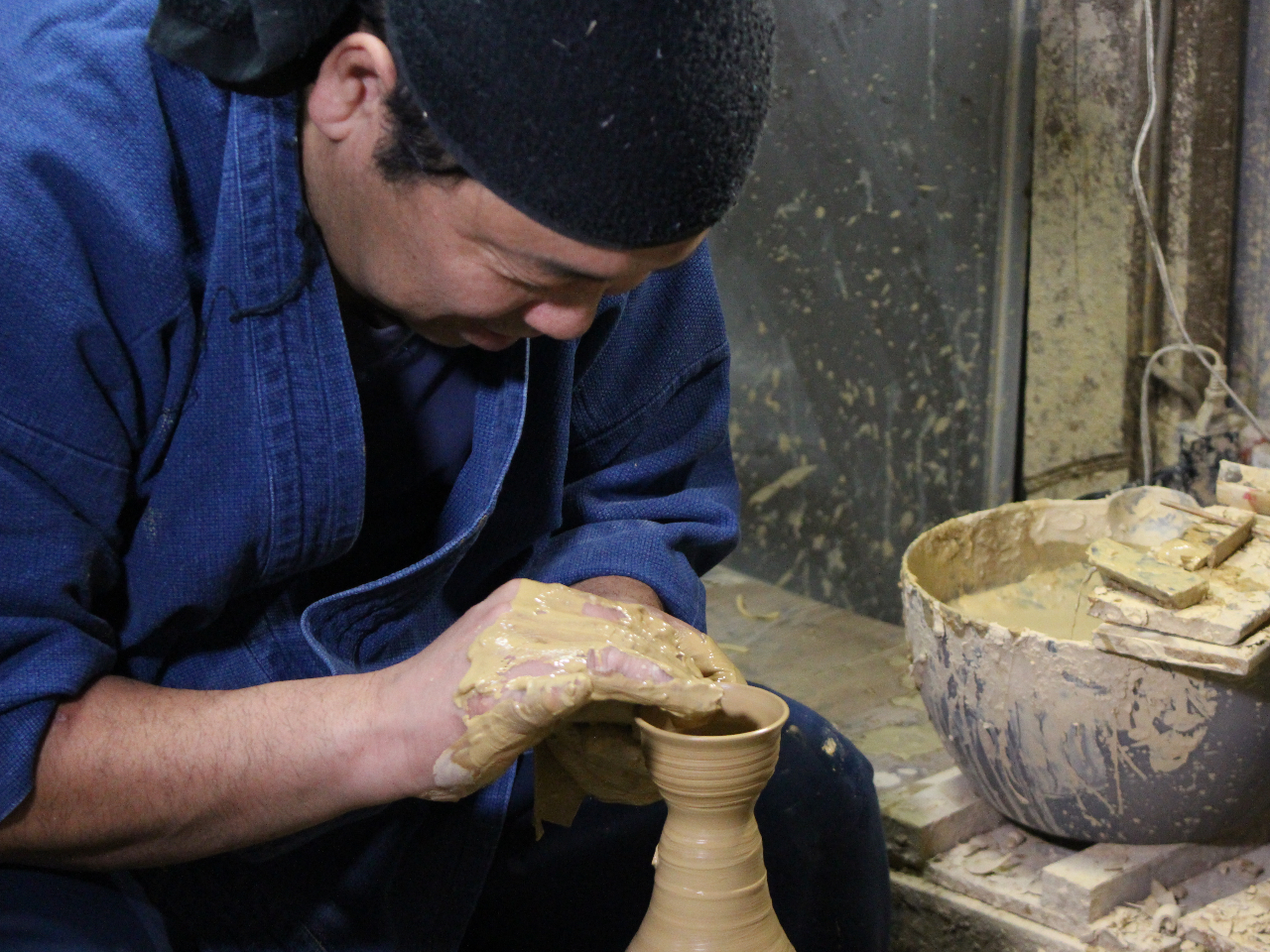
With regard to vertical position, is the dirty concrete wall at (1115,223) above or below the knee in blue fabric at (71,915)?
above

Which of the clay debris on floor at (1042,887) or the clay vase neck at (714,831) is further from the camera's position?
the clay debris on floor at (1042,887)

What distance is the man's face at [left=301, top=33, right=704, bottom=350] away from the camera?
1.10 meters

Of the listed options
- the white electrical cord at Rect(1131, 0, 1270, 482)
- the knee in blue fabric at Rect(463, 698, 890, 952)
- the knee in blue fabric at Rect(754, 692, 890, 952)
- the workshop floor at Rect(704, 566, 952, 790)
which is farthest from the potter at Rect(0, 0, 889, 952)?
the white electrical cord at Rect(1131, 0, 1270, 482)

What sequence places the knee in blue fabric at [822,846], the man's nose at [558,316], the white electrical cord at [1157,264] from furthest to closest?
the white electrical cord at [1157,264]
the knee in blue fabric at [822,846]
the man's nose at [558,316]

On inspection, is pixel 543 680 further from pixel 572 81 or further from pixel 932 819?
pixel 932 819

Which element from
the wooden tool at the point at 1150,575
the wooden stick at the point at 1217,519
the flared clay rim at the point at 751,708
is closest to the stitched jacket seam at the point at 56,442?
the flared clay rim at the point at 751,708

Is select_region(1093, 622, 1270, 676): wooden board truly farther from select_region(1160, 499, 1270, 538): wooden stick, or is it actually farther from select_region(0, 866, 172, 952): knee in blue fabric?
select_region(0, 866, 172, 952): knee in blue fabric

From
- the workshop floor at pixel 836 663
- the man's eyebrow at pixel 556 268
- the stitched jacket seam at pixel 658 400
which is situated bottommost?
the workshop floor at pixel 836 663

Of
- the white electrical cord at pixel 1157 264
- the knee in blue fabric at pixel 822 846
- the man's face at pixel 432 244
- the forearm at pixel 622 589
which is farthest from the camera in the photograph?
the white electrical cord at pixel 1157 264

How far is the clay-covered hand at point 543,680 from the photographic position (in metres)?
1.14

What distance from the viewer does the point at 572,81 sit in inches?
39.4

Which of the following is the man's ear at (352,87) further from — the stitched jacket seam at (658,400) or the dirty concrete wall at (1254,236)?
the dirty concrete wall at (1254,236)

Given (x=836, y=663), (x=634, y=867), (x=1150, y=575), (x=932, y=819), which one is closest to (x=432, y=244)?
(x=634, y=867)

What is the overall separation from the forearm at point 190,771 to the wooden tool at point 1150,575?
111 cm
